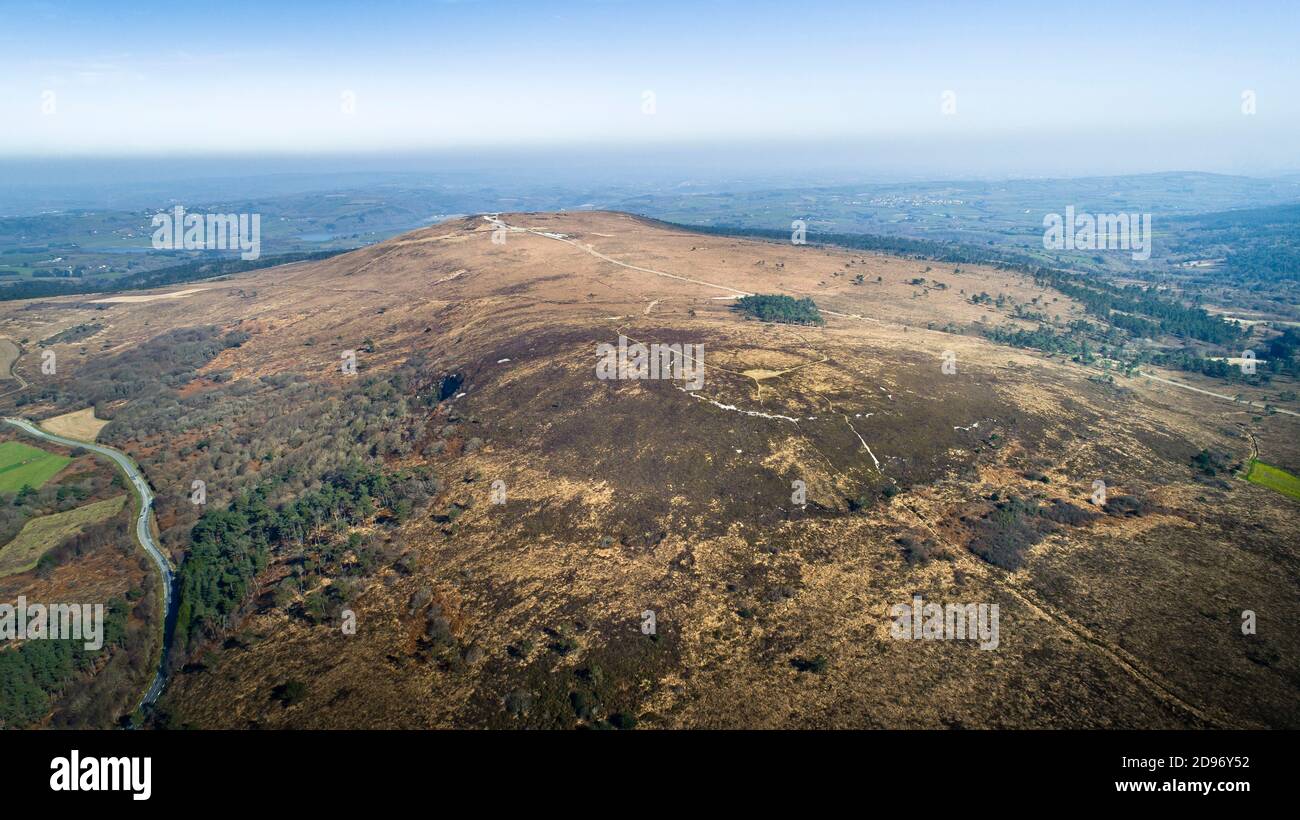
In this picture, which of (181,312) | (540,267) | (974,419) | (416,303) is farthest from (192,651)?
(181,312)

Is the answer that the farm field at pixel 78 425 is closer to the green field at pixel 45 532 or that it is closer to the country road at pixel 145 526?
the country road at pixel 145 526

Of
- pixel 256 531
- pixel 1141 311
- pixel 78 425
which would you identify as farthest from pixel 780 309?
pixel 78 425

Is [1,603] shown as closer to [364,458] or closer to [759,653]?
[364,458]

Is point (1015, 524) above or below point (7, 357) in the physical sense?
below

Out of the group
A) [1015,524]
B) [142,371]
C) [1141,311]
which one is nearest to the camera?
[1015,524]

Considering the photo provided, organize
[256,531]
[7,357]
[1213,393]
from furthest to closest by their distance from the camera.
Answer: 1. [7,357]
2. [1213,393]
3. [256,531]

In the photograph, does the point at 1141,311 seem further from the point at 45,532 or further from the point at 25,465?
the point at 25,465
